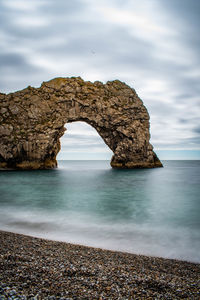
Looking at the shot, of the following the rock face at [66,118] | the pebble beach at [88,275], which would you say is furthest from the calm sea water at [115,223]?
the rock face at [66,118]

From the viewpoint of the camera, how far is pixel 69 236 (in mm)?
7191

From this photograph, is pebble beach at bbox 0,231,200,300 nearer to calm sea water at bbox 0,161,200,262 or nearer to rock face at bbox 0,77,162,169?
calm sea water at bbox 0,161,200,262

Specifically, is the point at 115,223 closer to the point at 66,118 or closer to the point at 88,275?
the point at 88,275

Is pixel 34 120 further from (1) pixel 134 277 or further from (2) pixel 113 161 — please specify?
(1) pixel 134 277

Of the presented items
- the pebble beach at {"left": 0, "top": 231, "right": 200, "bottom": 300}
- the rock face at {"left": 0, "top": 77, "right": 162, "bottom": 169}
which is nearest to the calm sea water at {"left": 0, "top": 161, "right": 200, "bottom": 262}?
the pebble beach at {"left": 0, "top": 231, "right": 200, "bottom": 300}

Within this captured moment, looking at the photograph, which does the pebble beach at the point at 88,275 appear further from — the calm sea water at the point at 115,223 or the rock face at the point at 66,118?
the rock face at the point at 66,118

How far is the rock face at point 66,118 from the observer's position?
33.6 meters

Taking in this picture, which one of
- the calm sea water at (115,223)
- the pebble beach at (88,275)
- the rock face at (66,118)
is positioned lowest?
the calm sea water at (115,223)

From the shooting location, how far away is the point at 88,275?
12.0 feet

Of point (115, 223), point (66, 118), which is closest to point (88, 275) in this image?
point (115, 223)

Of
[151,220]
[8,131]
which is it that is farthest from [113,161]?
[151,220]

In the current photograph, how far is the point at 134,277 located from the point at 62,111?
33479 mm

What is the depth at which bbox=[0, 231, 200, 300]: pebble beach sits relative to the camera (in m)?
Answer: 3.00

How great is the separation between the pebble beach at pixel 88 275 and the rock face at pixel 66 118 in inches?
1186
